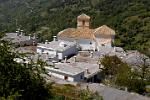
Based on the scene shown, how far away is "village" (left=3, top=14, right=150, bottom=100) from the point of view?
118ft

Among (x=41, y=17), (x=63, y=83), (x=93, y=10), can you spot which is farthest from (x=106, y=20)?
(x=63, y=83)

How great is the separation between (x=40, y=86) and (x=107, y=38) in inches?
1584

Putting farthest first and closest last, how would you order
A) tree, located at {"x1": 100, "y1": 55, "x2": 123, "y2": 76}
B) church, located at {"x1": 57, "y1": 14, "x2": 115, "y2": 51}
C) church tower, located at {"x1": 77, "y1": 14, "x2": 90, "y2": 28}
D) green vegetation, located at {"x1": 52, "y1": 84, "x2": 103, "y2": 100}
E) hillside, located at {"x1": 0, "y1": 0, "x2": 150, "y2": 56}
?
hillside, located at {"x1": 0, "y1": 0, "x2": 150, "y2": 56}
church tower, located at {"x1": 77, "y1": 14, "x2": 90, "y2": 28}
church, located at {"x1": 57, "y1": 14, "x2": 115, "y2": 51}
tree, located at {"x1": 100, "y1": 55, "x2": 123, "y2": 76}
green vegetation, located at {"x1": 52, "y1": 84, "x2": 103, "y2": 100}

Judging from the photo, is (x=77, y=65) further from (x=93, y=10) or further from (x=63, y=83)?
(x=93, y=10)

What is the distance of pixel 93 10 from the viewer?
10856 cm

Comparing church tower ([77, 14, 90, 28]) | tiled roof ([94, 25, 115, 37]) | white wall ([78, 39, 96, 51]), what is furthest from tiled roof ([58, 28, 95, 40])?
church tower ([77, 14, 90, 28])

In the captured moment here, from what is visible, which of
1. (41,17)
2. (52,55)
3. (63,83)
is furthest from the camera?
(41,17)

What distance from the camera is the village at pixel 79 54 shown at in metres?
36.0

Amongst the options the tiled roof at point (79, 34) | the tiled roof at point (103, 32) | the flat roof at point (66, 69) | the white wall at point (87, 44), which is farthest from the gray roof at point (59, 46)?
the flat roof at point (66, 69)

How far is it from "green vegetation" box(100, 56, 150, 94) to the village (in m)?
1.04

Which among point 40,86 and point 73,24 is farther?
point 73,24

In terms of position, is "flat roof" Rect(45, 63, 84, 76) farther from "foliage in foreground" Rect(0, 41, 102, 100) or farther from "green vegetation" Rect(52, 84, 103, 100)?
"foliage in foreground" Rect(0, 41, 102, 100)

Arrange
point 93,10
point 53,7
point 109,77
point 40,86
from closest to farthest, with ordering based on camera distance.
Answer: point 40,86
point 109,77
point 93,10
point 53,7

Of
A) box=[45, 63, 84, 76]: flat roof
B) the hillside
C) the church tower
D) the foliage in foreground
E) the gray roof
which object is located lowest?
the hillside
